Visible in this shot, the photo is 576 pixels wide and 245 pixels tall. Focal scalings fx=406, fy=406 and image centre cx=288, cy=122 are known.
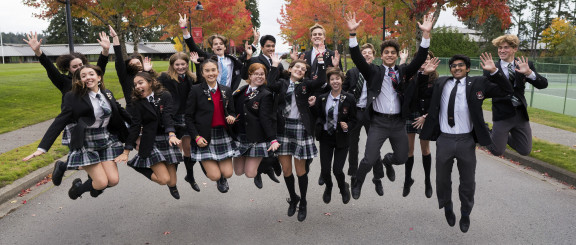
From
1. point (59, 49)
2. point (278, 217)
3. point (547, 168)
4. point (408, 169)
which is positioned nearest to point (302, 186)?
point (278, 217)

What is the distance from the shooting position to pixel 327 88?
5465 millimetres

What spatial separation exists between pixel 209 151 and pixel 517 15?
8147 cm

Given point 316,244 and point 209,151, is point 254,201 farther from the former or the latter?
point 316,244

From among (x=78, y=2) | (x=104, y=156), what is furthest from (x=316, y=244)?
(x=78, y=2)

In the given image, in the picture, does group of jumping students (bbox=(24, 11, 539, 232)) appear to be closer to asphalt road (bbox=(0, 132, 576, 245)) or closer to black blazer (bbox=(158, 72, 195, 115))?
asphalt road (bbox=(0, 132, 576, 245))

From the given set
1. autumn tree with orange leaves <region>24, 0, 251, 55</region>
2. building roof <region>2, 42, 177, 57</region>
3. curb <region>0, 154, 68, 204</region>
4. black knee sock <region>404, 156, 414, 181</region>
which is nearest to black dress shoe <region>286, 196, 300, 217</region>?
black knee sock <region>404, 156, 414, 181</region>

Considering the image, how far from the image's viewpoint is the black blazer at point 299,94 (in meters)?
5.00

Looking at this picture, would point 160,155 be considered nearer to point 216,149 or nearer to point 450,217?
point 216,149

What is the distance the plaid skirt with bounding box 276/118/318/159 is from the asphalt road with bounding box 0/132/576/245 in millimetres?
830

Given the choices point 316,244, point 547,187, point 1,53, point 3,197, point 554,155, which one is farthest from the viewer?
point 1,53

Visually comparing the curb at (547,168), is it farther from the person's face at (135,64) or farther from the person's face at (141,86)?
the person's face at (135,64)

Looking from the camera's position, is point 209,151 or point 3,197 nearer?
point 209,151

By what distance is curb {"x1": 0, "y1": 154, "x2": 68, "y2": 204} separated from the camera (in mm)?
5913

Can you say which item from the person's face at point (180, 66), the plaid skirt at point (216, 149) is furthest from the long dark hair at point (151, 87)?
the plaid skirt at point (216, 149)
